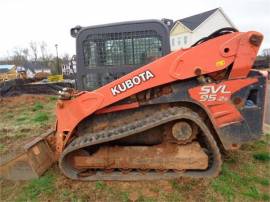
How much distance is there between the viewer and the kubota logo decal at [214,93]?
143 inches

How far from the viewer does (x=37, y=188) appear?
12.7 ft

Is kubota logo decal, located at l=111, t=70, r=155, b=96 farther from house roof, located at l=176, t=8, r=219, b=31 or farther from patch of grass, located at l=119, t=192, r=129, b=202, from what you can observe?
house roof, located at l=176, t=8, r=219, b=31

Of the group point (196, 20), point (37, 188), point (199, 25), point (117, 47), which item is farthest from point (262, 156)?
point (196, 20)

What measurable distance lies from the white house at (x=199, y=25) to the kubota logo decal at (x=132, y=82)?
130 ft

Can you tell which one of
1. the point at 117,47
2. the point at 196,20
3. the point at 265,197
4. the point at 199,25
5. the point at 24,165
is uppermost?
the point at 196,20

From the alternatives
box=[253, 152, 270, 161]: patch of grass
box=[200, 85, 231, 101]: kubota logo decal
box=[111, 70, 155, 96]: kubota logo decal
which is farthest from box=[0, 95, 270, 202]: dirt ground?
box=[111, 70, 155, 96]: kubota logo decal

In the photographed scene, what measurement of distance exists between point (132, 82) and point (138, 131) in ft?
2.06

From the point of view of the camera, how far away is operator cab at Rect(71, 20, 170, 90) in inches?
174

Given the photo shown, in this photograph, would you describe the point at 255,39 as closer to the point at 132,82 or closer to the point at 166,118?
the point at 166,118

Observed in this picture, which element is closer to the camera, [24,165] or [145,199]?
[145,199]

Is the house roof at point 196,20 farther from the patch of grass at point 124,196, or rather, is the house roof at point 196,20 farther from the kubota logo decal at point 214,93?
the patch of grass at point 124,196

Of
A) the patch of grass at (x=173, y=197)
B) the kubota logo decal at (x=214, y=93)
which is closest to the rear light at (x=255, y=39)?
the kubota logo decal at (x=214, y=93)

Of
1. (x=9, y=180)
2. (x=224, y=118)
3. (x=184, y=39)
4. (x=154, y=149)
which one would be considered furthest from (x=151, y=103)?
(x=184, y=39)

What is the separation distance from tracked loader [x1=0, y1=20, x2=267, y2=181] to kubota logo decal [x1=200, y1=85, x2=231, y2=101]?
0.04 ft
